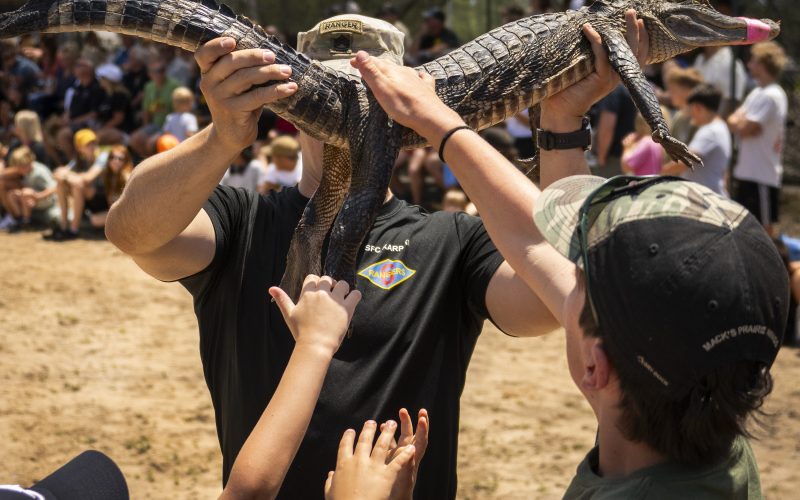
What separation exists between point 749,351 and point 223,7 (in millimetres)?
1375

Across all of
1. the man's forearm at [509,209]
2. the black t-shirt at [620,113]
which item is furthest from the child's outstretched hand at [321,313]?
the black t-shirt at [620,113]

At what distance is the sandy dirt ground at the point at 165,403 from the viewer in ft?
16.0

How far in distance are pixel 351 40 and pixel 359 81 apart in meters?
0.14

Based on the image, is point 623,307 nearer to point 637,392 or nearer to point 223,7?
point 637,392

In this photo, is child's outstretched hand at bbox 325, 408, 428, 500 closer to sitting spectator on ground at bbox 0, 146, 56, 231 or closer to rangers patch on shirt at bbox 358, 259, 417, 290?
rangers patch on shirt at bbox 358, 259, 417, 290

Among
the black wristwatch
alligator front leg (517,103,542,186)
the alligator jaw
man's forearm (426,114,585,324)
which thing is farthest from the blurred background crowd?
man's forearm (426,114,585,324)

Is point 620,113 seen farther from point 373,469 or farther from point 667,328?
point 667,328

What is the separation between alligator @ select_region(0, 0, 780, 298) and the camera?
2016 mm

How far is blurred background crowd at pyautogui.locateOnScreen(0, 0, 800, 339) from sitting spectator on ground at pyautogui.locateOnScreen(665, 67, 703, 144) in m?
0.01

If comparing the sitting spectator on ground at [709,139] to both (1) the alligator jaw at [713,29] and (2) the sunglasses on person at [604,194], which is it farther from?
(2) the sunglasses on person at [604,194]

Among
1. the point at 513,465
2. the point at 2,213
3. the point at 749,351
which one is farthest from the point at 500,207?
the point at 2,213

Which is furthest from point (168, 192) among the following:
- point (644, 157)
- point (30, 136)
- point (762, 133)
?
point (30, 136)

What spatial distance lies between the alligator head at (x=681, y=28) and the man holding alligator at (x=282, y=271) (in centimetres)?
86

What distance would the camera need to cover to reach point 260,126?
28.5 ft
